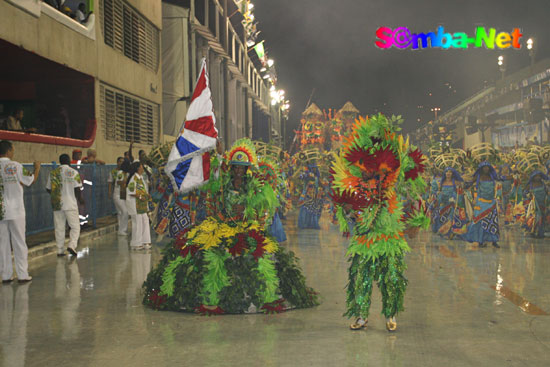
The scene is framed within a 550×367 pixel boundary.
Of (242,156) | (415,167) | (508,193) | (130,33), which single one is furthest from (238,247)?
(130,33)

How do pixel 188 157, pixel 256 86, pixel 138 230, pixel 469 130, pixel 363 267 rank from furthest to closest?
1. pixel 256 86
2. pixel 469 130
3. pixel 138 230
4. pixel 188 157
5. pixel 363 267

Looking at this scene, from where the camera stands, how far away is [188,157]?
833 cm

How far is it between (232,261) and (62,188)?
21.0ft

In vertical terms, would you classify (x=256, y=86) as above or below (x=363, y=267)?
above

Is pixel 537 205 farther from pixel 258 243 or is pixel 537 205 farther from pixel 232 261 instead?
pixel 232 261

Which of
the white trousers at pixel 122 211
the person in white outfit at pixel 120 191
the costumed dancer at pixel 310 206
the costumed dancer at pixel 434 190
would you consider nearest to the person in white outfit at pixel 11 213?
the person in white outfit at pixel 120 191

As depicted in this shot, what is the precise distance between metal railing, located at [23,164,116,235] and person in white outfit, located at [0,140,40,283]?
3.79 metres

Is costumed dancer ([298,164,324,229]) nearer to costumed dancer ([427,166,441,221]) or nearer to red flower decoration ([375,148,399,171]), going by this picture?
costumed dancer ([427,166,441,221])

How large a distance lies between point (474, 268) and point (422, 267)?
35.2 inches

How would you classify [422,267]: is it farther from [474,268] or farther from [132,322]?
[132,322]

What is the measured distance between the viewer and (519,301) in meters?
8.76

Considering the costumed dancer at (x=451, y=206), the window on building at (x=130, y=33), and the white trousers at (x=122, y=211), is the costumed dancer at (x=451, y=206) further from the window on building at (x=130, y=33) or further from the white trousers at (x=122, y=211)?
the window on building at (x=130, y=33)

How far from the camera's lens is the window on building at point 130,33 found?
2423 cm

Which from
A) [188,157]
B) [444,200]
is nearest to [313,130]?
[444,200]
